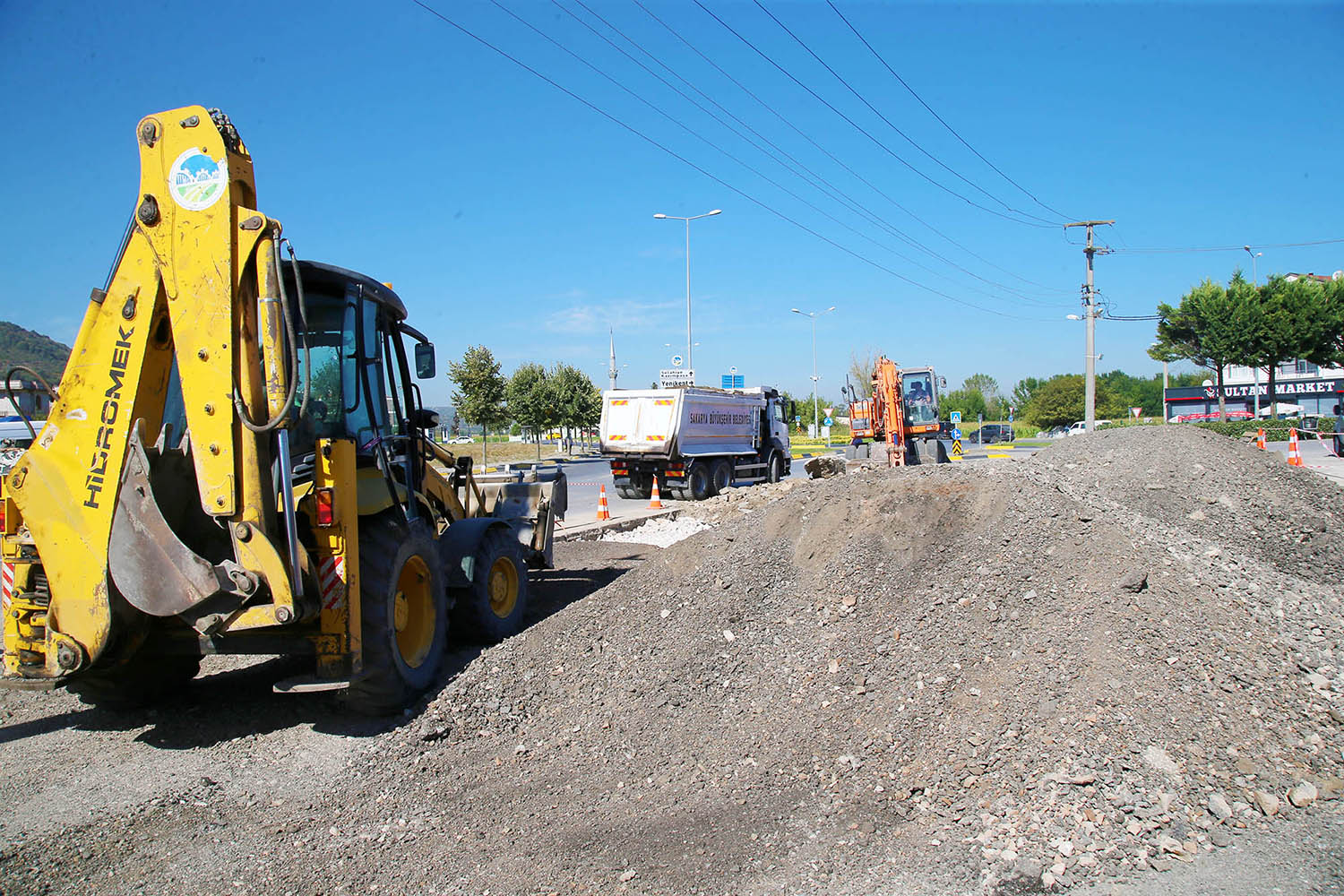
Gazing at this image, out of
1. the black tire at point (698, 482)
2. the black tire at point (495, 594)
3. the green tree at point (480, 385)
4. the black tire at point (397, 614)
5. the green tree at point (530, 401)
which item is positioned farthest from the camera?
the green tree at point (530, 401)

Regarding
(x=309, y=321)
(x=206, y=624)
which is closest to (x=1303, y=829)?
(x=206, y=624)

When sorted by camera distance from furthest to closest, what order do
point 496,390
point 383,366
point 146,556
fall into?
point 496,390 → point 383,366 → point 146,556

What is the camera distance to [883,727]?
4.71m

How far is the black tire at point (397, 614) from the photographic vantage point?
521 centimetres

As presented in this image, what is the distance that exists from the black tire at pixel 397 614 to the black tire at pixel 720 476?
15.8 metres

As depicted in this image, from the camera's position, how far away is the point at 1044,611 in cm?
536

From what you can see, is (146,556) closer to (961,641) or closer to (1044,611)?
(961,641)

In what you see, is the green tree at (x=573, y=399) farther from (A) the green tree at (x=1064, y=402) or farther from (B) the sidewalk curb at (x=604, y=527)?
(A) the green tree at (x=1064, y=402)

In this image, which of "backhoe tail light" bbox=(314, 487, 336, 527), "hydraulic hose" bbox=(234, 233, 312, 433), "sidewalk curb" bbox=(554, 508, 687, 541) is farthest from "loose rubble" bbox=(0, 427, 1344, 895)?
"sidewalk curb" bbox=(554, 508, 687, 541)

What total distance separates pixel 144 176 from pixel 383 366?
1.99 m

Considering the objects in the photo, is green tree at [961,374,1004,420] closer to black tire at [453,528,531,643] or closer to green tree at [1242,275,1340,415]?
green tree at [1242,275,1340,415]

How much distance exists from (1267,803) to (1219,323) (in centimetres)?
4458

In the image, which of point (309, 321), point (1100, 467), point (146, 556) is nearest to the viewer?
point (146, 556)

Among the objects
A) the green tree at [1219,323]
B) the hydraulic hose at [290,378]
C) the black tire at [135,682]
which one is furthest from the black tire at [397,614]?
the green tree at [1219,323]
